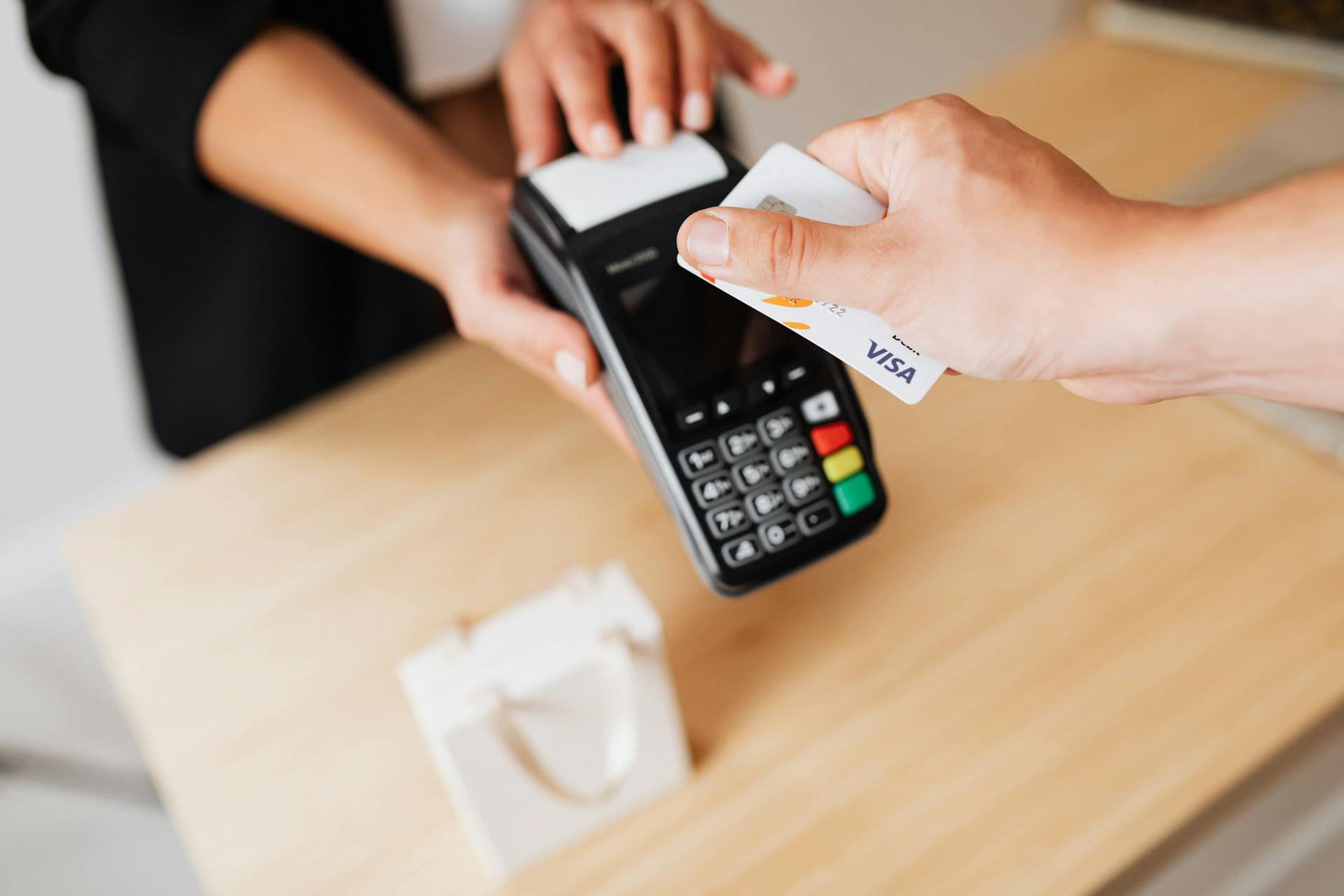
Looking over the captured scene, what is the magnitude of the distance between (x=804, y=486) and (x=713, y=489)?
4 centimetres

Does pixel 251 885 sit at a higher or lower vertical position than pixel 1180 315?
lower

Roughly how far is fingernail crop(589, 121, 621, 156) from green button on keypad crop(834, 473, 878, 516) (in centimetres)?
17

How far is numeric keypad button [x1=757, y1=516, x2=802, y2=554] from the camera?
392 mm

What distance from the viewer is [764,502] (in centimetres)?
39

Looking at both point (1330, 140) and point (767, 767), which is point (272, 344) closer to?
point (767, 767)

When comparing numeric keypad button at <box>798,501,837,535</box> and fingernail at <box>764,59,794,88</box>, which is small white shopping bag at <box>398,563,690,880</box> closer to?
numeric keypad button at <box>798,501,837,535</box>

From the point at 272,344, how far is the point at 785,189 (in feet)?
1.55

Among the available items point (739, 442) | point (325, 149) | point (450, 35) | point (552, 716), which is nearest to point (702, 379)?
point (739, 442)

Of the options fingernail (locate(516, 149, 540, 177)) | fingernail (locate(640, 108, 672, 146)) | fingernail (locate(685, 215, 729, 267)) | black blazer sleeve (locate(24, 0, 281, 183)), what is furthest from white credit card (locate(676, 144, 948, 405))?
black blazer sleeve (locate(24, 0, 281, 183))

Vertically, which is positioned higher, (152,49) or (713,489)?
(152,49)

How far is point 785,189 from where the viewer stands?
0.32 m

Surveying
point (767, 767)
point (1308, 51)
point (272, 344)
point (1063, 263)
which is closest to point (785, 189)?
point (1063, 263)

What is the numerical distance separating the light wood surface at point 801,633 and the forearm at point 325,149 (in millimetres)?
113

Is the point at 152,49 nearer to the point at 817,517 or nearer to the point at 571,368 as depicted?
the point at 571,368
